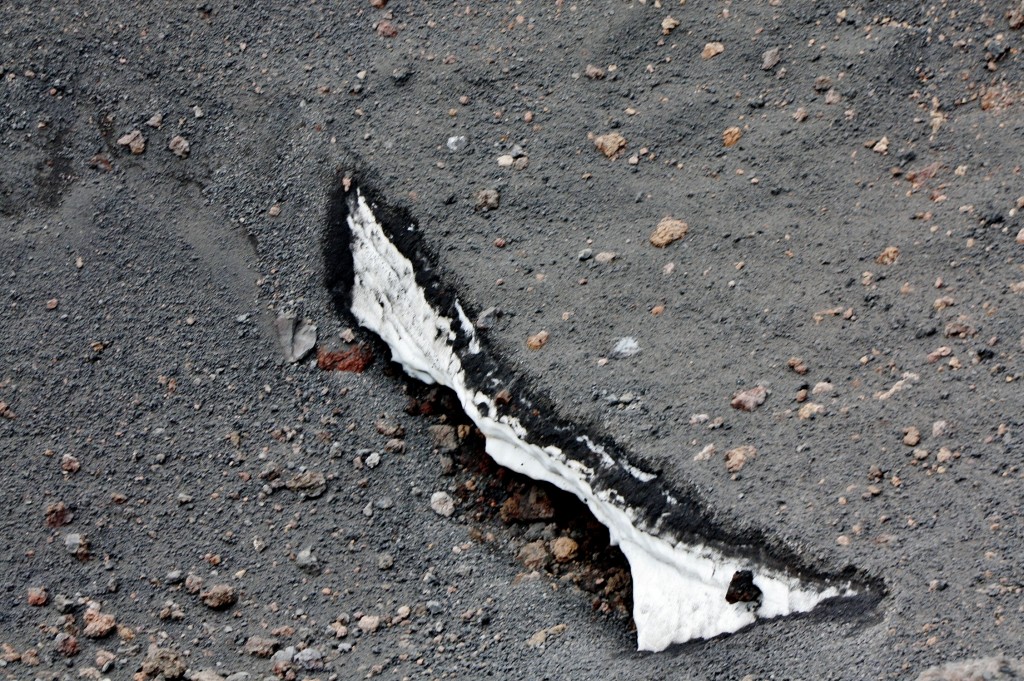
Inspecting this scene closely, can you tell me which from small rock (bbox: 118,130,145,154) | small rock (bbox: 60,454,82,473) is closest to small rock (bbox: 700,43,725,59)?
small rock (bbox: 118,130,145,154)

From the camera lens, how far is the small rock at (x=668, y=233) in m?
2.60

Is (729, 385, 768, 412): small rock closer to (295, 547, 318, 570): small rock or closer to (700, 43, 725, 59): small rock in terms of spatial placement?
(700, 43, 725, 59): small rock

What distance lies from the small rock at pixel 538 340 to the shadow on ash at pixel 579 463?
95 mm

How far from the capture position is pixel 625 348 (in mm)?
2490

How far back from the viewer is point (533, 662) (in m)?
2.32

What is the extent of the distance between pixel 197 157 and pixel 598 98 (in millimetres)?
1253

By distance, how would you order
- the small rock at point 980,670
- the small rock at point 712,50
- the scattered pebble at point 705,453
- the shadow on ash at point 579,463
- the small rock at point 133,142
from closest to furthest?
1. the small rock at point 980,670
2. the shadow on ash at point 579,463
3. the scattered pebble at point 705,453
4. the small rock at point 712,50
5. the small rock at point 133,142

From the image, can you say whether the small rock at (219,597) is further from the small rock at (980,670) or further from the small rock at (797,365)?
the small rock at (980,670)

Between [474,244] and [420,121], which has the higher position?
[420,121]

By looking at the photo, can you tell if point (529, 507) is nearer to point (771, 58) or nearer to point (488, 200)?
point (488, 200)

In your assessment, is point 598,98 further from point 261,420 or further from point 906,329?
point 261,420

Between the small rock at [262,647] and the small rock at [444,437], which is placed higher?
the small rock at [444,437]

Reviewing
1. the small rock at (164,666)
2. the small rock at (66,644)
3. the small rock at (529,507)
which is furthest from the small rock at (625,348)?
the small rock at (66,644)

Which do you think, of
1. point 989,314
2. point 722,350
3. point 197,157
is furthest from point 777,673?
point 197,157
